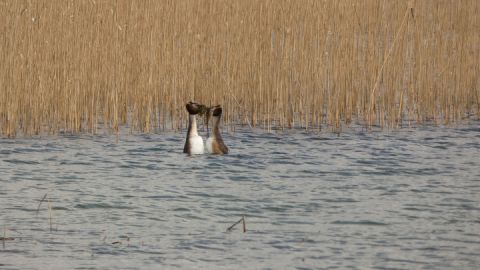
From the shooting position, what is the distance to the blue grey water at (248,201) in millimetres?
6207

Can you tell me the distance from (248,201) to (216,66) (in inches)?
149

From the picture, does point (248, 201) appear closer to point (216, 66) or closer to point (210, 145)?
point (210, 145)

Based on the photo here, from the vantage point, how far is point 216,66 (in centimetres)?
1146

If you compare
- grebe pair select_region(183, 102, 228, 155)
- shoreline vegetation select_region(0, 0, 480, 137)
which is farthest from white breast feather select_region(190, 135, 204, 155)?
shoreline vegetation select_region(0, 0, 480, 137)

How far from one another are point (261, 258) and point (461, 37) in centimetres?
712

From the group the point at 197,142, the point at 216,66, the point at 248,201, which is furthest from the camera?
the point at 216,66

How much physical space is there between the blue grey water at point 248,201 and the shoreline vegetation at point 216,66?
38cm

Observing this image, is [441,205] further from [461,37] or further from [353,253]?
[461,37]

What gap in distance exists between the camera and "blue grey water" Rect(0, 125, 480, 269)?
6207 mm

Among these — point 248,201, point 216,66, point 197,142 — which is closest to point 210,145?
point 197,142

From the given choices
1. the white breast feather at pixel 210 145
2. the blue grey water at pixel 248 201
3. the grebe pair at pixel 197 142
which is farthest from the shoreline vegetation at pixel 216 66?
the white breast feather at pixel 210 145

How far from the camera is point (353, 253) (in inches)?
247

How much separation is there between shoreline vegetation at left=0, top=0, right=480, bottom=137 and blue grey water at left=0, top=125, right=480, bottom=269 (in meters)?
0.38

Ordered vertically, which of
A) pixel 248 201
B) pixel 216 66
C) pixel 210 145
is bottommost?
pixel 248 201
